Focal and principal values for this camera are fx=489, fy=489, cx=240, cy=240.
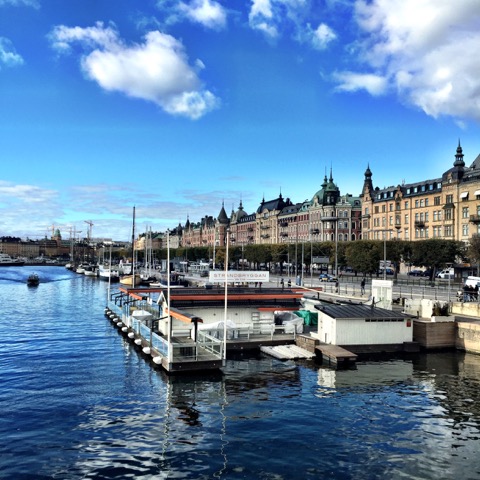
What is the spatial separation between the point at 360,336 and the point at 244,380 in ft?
43.3

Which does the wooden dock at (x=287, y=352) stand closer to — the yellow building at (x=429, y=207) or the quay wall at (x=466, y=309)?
the quay wall at (x=466, y=309)

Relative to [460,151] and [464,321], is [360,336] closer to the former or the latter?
[464,321]

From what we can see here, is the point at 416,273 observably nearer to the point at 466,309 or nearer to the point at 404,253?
the point at 404,253

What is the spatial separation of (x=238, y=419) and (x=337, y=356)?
13641 mm

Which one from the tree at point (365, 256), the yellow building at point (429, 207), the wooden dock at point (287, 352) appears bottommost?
the wooden dock at point (287, 352)

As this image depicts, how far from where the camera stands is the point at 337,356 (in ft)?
118

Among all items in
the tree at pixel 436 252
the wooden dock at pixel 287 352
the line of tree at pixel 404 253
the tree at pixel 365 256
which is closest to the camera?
the wooden dock at pixel 287 352

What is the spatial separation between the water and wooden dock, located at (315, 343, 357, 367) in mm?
1278

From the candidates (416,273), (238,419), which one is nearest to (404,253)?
(416,273)

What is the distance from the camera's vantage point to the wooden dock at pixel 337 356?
36.0m

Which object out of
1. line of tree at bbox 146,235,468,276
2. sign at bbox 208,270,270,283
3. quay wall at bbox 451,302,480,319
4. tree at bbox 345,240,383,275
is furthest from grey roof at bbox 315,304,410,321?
tree at bbox 345,240,383,275

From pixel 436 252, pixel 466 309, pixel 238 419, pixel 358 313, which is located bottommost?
pixel 238 419

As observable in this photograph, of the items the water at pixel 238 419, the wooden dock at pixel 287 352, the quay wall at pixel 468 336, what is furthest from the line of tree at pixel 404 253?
the water at pixel 238 419

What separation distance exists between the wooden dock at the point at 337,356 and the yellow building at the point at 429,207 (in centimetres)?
→ 5986
